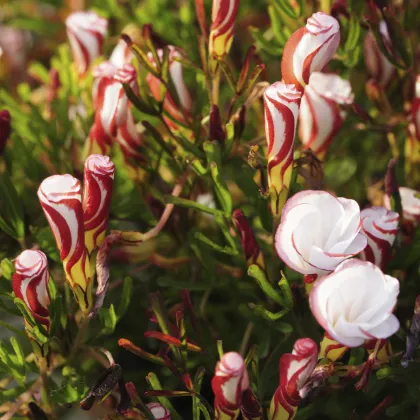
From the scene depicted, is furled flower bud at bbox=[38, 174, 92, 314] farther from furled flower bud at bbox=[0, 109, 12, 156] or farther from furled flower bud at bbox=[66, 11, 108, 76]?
furled flower bud at bbox=[66, 11, 108, 76]

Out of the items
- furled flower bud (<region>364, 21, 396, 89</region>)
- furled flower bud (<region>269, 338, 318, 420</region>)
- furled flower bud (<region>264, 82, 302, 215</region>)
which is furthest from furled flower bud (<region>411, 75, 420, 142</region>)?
furled flower bud (<region>269, 338, 318, 420</region>)

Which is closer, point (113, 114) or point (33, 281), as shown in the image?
point (33, 281)

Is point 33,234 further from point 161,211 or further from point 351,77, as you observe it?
point 351,77

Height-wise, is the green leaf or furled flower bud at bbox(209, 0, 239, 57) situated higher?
furled flower bud at bbox(209, 0, 239, 57)

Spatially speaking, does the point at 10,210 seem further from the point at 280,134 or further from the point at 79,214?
the point at 280,134

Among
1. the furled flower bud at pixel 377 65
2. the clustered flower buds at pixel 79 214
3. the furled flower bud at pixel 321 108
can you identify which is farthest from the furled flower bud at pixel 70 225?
the furled flower bud at pixel 377 65

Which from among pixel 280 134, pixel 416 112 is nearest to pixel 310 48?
pixel 280 134
